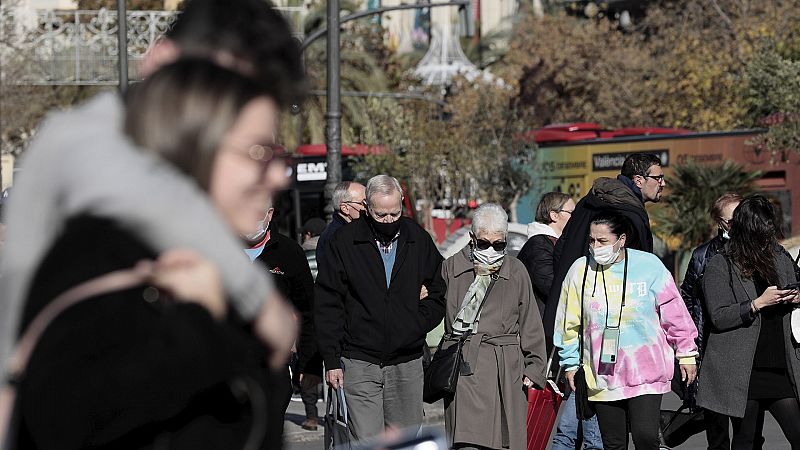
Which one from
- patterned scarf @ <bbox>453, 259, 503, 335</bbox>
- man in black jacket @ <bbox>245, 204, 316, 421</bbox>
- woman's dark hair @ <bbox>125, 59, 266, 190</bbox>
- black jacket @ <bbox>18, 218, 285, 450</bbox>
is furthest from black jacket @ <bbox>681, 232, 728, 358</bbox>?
woman's dark hair @ <bbox>125, 59, 266, 190</bbox>

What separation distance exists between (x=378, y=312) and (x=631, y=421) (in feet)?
4.92

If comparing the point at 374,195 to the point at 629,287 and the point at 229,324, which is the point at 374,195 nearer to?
the point at 629,287

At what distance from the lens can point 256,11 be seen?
1.86 meters

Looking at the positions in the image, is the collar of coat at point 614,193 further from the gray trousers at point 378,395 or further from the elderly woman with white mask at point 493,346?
the gray trousers at point 378,395

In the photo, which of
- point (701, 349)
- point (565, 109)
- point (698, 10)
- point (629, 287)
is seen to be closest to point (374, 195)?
point (629, 287)

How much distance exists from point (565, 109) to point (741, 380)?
36.5 m

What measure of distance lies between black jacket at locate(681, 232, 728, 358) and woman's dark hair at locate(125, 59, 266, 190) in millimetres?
6881

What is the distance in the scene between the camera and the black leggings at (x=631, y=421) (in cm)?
751

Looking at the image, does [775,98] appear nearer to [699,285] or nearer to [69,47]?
[69,47]

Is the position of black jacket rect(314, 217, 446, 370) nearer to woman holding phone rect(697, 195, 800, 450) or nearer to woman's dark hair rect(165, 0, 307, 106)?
woman holding phone rect(697, 195, 800, 450)

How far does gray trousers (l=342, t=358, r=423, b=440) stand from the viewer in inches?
314

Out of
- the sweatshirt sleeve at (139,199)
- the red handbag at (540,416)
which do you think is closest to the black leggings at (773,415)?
the red handbag at (540,416)

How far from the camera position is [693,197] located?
23.1 meters

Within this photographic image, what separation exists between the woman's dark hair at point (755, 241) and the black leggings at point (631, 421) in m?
1.06
